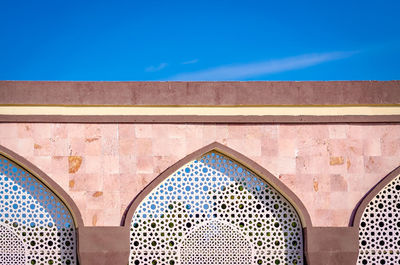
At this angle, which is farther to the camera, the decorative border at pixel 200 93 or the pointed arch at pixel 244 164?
the decorative border at pixel 200 93

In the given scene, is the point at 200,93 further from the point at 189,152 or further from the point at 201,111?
the point at 189,152

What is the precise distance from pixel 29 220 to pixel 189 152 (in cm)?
166

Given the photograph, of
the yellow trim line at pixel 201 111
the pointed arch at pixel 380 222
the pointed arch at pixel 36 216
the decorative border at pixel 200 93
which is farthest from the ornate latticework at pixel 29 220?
the pointed arch at pixel 380 222

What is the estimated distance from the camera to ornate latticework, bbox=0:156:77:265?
618cm

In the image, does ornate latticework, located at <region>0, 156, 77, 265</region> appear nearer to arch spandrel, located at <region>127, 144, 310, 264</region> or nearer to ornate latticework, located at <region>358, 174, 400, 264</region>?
arch spandrel, located at <region>127, 144, 310, 264</region>

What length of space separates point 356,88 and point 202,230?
2.03m

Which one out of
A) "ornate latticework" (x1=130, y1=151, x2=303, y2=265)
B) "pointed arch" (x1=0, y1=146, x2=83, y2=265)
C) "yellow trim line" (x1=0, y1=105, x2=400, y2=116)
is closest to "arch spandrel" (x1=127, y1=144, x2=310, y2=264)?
"ornate latticework" (x1=130, y1=151, x2=303, y2=265)

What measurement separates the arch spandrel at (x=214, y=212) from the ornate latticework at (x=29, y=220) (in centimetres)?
69

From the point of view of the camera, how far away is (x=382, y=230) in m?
6.21

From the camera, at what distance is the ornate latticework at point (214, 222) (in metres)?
6.18

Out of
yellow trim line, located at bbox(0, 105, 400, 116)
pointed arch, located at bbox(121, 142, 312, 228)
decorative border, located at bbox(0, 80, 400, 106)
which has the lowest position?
pointed arch, located at bbox(121, 142, 312, 228)

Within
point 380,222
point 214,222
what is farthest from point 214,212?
point 380,222

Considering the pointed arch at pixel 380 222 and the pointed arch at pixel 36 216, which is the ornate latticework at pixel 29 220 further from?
the pointed arch at pixel 380 222

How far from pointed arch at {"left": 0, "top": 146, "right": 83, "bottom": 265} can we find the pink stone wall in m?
0.19
